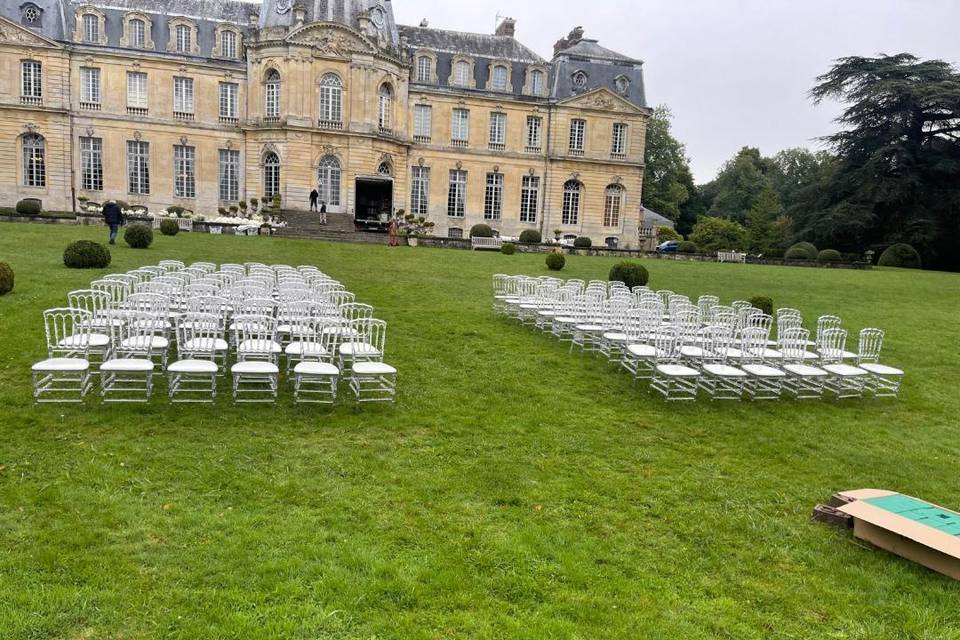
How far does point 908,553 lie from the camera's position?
5062 mm

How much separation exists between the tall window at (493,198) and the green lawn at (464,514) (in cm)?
3216

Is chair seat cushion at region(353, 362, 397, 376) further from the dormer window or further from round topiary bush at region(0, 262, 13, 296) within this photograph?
the dormer window

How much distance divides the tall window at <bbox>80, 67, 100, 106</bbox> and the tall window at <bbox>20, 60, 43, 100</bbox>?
182 centimetres

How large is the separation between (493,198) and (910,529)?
37634mm

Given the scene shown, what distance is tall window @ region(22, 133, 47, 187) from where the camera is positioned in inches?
1389

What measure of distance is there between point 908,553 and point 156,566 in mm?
5330

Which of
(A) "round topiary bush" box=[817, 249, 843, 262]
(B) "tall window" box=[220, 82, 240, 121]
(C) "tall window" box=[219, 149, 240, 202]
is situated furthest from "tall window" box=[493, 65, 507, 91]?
(A) "round topiary bush" box=[817, 249, 843, 262]

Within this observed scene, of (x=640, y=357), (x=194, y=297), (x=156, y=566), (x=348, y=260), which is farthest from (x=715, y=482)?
(x=348, y=260)

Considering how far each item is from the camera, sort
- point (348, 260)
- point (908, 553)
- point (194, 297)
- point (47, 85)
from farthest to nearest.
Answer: point (47, 85)
point (348, 260)
point (194, 297)
point (908, 553)

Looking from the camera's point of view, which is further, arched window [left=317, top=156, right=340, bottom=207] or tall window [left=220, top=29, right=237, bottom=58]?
tall window [left=220, top=29, right=237, bottom=58]

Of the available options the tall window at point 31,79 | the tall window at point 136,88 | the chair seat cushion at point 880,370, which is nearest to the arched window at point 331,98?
the tall window at point 136,88

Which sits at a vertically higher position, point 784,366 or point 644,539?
point 784,366

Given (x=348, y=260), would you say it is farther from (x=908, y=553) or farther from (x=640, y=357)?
(x=908, y=553)

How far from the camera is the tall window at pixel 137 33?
3569 centimetres
